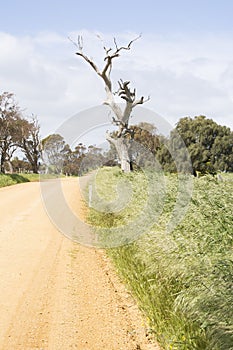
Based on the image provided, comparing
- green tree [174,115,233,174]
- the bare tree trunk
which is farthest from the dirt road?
green tree [174,115,233,174]

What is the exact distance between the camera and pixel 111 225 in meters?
12.8

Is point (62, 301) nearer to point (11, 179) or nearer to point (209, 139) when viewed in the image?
point (11, 179)

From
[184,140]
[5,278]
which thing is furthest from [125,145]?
[184,140]

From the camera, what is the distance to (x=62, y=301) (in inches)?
284

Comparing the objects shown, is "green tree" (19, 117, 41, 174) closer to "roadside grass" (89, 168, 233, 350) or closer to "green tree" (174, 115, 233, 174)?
"green tree" (174, 115, 233, 174)

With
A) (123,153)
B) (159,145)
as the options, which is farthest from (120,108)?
(159,145)

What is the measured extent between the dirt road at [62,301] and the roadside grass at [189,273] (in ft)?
0.98

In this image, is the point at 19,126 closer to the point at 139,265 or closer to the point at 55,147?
the point at 55,147

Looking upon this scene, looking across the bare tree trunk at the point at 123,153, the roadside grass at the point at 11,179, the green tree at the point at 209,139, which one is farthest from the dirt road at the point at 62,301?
the green tree at the point at 209,139

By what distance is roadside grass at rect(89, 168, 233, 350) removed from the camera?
4.80 metres

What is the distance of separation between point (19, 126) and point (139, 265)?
4342 centimetres

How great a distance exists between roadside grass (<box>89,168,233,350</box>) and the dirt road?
0.98ft

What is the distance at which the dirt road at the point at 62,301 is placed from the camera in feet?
18.9

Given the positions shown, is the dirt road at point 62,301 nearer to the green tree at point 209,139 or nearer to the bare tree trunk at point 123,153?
the bare tree trunk at point 123,153
